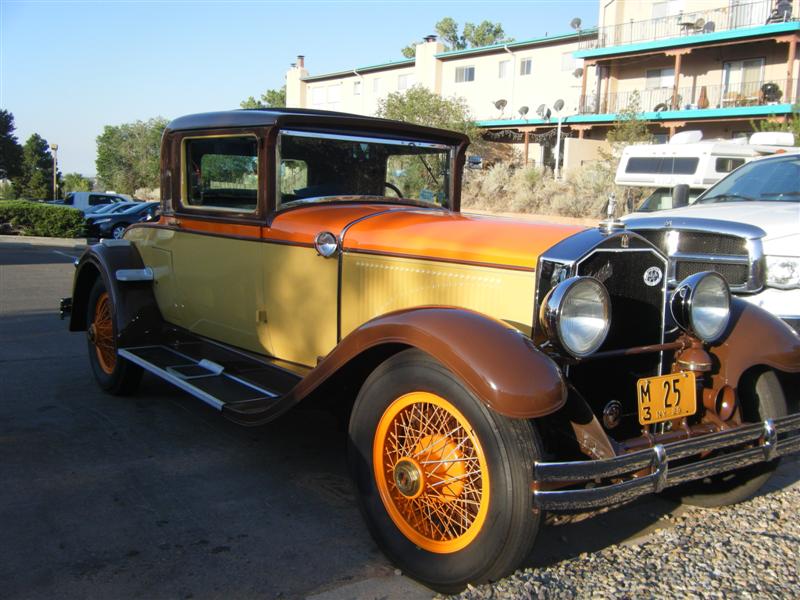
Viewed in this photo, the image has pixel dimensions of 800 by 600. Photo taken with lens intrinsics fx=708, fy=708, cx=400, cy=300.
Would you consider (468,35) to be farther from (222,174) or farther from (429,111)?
(222,174)

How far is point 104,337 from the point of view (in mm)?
5355

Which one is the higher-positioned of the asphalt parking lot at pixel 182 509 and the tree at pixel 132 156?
the tree at pixel 132 156

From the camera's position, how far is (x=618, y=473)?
2.45 metres

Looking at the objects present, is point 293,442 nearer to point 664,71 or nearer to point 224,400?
point 224,400

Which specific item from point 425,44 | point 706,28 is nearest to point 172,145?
point 706,28

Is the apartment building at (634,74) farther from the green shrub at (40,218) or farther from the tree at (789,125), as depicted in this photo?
the green shrub at (40,218)

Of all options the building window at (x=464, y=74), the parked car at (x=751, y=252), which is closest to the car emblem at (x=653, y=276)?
the parked car at (x=751, y=252)

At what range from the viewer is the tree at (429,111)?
32250 mm

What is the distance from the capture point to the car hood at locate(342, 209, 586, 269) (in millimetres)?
3119

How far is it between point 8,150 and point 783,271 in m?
46.4

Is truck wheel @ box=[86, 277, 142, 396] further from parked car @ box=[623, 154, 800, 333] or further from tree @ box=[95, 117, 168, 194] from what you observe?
tree @ box=[95, 117, 168, 194]

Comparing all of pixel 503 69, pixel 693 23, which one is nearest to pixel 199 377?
pixel 693 23

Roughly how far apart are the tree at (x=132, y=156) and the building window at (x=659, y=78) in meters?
29.2

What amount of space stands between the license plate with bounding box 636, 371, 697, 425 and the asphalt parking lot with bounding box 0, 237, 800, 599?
2.15 feet
